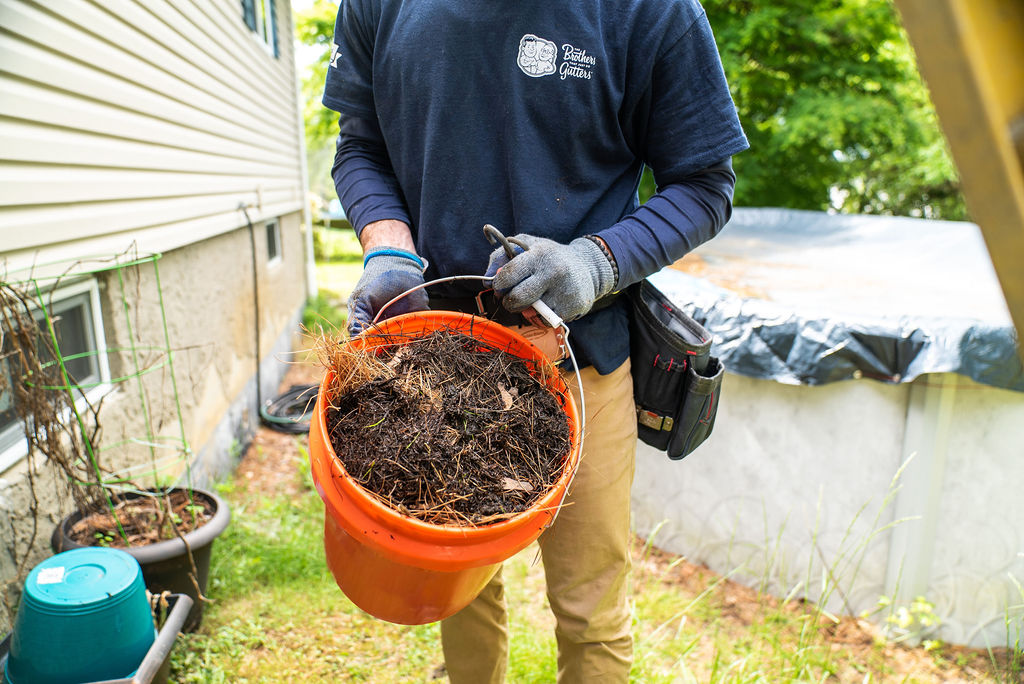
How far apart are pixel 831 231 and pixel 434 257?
19.1 feet

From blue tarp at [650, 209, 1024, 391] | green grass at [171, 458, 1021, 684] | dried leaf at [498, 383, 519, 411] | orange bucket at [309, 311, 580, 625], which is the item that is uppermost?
dried leaf at [498, 383, 519, 411]

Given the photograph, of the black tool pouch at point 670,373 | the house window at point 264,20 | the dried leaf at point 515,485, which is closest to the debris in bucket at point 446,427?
the dried leaf at point 515,485

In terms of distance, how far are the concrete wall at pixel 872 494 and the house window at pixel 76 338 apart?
8.32 ft

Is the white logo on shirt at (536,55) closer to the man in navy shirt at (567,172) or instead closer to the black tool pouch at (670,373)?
the man in navy shirt at (567,172)

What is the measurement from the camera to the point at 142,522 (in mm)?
2521

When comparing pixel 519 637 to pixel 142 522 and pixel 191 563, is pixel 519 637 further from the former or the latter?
pixel 142 522

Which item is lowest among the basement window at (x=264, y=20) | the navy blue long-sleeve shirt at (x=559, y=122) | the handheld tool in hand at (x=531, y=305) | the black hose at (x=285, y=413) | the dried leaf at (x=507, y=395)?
the black hose at (x=285, y=413)

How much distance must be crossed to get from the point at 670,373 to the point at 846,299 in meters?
3.00

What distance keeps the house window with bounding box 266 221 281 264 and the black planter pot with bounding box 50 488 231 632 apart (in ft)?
15.0

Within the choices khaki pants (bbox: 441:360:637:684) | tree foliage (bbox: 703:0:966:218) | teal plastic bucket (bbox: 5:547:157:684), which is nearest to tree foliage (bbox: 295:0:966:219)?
tree foliage (bbox: 703:0:966:218)

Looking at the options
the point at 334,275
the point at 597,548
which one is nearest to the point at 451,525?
the point at 597,548

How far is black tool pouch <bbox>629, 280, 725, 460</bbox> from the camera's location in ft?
5.05

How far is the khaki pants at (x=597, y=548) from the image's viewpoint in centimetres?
151

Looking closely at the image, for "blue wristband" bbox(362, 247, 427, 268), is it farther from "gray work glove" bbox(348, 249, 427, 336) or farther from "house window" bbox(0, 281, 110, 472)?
"house window" bbox(0, 281, 110, 472)
